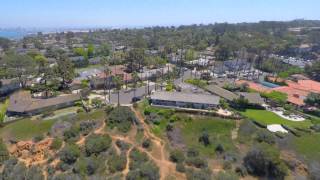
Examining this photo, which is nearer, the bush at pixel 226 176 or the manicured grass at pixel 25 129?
the bush at pixel 226 176

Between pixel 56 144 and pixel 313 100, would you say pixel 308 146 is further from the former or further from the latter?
pixel 56 144

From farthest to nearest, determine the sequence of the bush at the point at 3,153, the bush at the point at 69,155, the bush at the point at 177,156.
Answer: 1. the bush at the point at 3,153
2. the bush at the point at 177,156
3. the bush at the point at 69,155

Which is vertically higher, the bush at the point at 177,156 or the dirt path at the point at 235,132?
the dirt path at the point at 235,132

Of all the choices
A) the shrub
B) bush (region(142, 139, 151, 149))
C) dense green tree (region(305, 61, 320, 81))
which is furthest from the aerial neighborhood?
dense green tree (region(305, 61, 320, 81))

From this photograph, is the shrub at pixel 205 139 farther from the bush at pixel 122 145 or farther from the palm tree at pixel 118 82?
the palm tree at pixel 118 82

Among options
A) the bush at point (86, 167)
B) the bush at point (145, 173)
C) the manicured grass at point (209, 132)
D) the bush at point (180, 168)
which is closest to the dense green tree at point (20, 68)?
the bush at point (86, 167)

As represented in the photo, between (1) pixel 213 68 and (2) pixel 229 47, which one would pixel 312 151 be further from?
(2) pixel 229 47

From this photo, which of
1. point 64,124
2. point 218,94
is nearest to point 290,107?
point 218,94

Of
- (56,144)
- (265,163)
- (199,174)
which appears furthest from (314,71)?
(56,144)

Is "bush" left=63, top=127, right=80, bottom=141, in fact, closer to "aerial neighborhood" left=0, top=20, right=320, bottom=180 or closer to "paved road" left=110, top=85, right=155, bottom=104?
"aerial neighborhood" left=0, top=20, right=320, bottom=180
